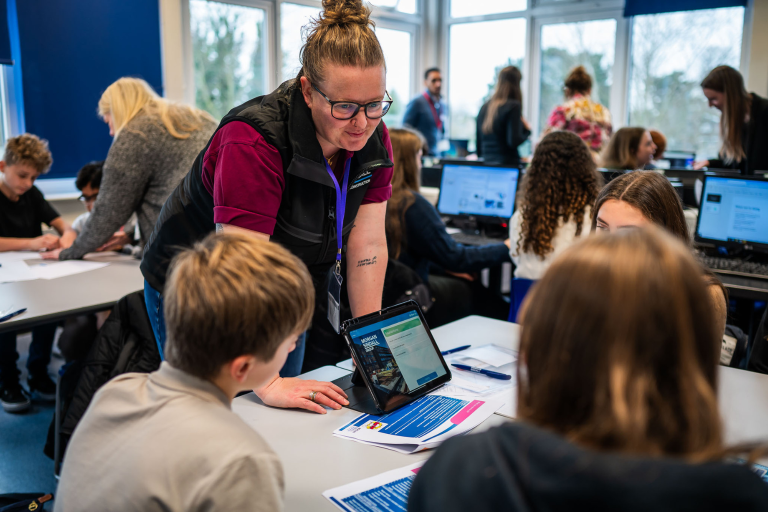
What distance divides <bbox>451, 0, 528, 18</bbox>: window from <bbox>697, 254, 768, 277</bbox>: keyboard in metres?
5.19

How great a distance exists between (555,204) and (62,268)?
2.10 metres

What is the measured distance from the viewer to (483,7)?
746cm

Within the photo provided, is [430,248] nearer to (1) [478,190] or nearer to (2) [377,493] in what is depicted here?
(1) [478,190]

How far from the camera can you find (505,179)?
12.1 feet

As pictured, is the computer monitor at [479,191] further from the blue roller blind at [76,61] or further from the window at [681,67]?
the window at [681,67]

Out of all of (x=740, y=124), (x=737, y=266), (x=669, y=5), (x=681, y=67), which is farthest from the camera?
(x=681, y=67)

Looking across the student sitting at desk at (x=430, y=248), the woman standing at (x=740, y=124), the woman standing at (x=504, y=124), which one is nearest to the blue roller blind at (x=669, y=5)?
the woman standing at (x=504, y=124)

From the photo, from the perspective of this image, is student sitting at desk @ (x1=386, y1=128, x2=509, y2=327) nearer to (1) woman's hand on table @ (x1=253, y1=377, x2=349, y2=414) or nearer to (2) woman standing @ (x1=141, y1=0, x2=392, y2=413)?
(2) woman standing @ (x1=141, y1=0, x2=392, y2=413)

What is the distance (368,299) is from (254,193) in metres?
0.45

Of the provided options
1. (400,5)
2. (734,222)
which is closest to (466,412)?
(734,222)

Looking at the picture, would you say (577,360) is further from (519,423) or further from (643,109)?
(643,109)

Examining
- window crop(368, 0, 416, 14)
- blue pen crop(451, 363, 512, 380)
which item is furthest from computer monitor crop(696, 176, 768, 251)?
window crop(368, 0, 416, 14)

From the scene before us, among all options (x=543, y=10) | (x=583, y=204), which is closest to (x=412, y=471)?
(x=583, y=204)

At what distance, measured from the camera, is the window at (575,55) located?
6.69 m
